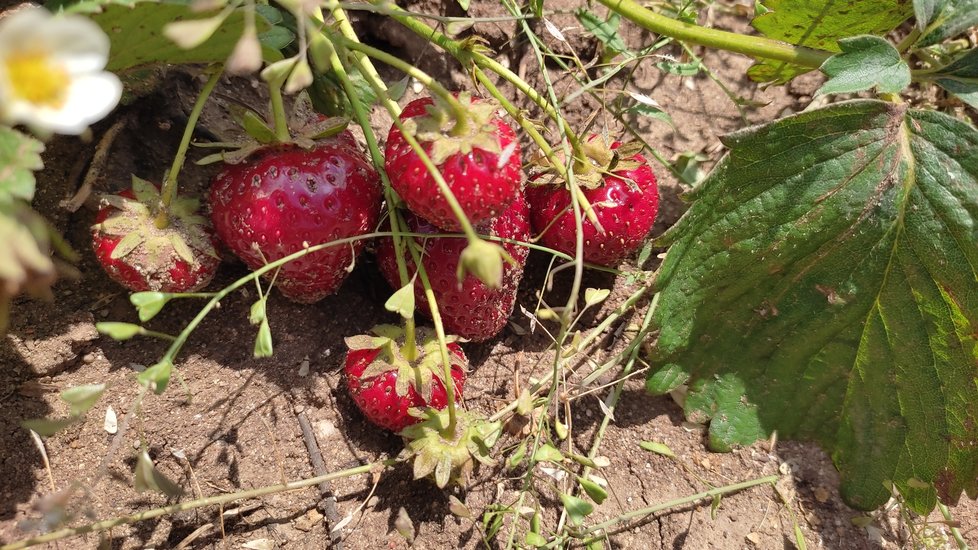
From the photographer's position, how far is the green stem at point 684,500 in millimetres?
1202

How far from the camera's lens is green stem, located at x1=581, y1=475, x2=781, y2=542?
3.94ft

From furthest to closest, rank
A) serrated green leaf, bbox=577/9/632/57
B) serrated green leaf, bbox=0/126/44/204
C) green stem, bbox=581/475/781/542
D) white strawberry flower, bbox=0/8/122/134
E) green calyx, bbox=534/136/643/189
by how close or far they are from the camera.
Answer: serrated green leaf, bbox=577/9/632/57 → green calyx, bbox=534/136/643/189 → green stem, bbox=581/475/781/542 → serrated green leaf, bbox=0/126/44/204 → white strawberry flower, bbox=0/8/122/134

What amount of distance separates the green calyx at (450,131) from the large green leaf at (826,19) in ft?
2.18

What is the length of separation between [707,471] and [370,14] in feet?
3.89

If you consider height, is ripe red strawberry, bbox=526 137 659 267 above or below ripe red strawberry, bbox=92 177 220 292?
above

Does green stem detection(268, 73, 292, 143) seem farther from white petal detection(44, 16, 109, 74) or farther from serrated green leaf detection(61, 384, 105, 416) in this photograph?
serrated green leaf detection(61, 384, 105, 416)

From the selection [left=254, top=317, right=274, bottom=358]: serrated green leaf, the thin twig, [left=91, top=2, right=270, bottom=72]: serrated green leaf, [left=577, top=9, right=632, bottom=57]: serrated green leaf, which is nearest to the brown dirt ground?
the thin twig

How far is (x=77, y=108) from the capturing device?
744 millimetres

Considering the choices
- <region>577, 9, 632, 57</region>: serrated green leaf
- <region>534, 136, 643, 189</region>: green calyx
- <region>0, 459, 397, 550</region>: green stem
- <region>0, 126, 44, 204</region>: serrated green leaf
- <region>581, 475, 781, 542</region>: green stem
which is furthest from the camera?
<region>577, 9, 632, 57</region>: serrated green leaf

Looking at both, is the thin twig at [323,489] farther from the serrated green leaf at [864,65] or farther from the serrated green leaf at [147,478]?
the serrated green leaf at [864,65]

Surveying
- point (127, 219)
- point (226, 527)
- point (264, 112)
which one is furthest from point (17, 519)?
point (264, 112)

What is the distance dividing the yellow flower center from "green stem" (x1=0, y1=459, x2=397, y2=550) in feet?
Result: 1.92

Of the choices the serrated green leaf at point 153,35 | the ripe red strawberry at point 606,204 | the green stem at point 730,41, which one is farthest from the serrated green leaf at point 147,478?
the green stem at point 730,41

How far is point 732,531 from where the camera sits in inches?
52.3
